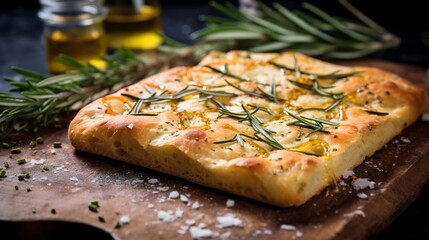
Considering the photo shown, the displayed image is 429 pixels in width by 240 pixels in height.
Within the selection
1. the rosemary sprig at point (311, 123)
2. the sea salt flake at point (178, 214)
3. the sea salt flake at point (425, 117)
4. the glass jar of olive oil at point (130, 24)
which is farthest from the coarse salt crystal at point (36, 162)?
the glass jar of olive oil at point (130, 24)

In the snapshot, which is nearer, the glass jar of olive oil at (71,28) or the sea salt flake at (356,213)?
the sea salt flake at (356,213)

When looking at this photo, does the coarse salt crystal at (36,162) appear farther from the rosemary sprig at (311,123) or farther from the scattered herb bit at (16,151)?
the rosemary sprig at (311,123)

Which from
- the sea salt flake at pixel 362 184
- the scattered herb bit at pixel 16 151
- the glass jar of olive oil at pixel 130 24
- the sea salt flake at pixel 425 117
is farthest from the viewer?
the glass jar of olive oil at pixel 130 24

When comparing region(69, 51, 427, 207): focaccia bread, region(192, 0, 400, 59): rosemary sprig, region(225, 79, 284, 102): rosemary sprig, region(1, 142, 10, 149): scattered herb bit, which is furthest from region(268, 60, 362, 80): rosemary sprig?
region(1, 142, 10, 149): scattered herb bit

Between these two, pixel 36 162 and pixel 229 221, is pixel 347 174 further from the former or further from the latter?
pixel 36 162

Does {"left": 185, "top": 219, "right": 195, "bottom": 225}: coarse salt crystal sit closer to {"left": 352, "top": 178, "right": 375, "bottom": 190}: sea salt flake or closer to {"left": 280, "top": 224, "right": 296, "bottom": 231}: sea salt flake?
{"left": 280, "top": 224, "right": 296, "bottom": 231}: sea salt flake

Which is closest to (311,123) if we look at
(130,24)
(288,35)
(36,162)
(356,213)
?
(356,213)

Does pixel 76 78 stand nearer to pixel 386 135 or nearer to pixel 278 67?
pixel 278 67
